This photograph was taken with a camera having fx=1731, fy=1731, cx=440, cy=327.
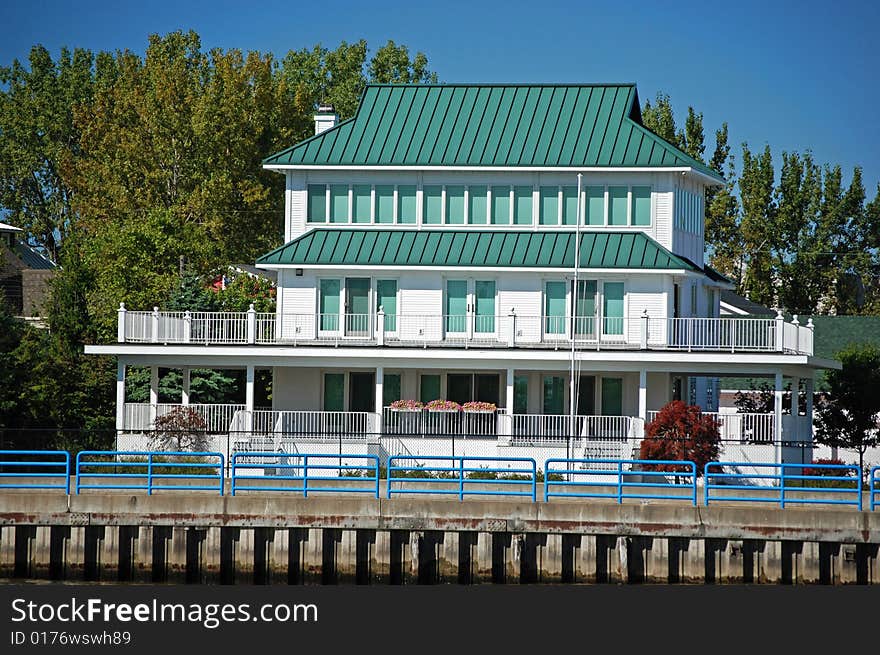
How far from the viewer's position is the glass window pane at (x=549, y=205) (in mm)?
54188

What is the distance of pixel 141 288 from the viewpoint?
2655 inches

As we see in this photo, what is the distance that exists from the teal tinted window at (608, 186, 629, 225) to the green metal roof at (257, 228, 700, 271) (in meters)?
0.45

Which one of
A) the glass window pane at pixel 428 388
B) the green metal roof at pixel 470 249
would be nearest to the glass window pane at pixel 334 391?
the glass window pane at pixel 428 388

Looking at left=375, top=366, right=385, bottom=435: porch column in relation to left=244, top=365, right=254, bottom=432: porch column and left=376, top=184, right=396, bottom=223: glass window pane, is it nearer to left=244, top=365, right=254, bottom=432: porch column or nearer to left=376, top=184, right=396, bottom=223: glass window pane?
left=244, top=365, right=254, bottom=432: porch column

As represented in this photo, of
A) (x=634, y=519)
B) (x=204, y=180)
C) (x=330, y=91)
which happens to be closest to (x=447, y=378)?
(x=634, y=519)

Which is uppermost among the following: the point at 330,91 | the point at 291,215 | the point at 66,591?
the point at 330,91

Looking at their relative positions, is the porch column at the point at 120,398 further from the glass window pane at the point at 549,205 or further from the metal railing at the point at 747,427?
the metal railing at the point at 747,427

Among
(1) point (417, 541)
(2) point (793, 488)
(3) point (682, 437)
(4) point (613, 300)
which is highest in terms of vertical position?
(4) point (613, 300)

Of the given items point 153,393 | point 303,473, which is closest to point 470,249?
point 153,393

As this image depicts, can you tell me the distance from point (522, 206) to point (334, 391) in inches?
327

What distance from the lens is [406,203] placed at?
54875 mm

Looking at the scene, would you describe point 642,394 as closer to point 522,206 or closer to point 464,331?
→ point 464,331

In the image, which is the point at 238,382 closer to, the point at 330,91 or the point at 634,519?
the point at 634,519

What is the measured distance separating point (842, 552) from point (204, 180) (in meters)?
51.5
